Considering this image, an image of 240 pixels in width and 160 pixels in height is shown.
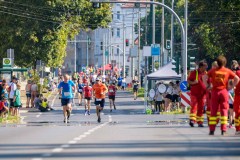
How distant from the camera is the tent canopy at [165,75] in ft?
173

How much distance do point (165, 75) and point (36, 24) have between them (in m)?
26.7

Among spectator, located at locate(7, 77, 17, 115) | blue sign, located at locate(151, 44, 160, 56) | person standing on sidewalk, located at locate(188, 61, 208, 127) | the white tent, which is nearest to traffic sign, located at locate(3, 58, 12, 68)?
spectator, located at locate(7, 77, 17, 115)

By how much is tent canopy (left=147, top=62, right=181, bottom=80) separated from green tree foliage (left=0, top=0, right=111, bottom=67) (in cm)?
2558

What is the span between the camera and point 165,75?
174 feet

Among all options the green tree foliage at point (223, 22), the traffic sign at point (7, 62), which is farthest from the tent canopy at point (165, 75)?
the green tree foliage at point (223, 22)

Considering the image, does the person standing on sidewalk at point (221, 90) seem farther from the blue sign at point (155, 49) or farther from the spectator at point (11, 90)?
the blue sign at point (155, 49)

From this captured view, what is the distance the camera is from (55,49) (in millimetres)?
81000

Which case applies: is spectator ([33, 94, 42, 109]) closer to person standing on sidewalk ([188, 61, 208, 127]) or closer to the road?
person standing on sidewalk ([188, 61, 208, 127])

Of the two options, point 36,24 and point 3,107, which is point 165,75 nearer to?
point 3,107

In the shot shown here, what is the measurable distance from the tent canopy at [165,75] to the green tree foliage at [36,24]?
2558 centimetres

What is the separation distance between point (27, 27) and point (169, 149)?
196 feet

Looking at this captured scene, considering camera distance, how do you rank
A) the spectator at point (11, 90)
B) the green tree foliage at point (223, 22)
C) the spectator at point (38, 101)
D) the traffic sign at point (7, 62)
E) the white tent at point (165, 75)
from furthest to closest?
the green tree foliage at point (223, 22), the spectator at point (38, 101), the white tent at point (165, 75), the traffic sign at point (7, 62), the spectator at point (11, 90)

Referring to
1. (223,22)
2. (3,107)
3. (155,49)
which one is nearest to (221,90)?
(3,107)

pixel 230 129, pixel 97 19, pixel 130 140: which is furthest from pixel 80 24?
pixel 130 140
